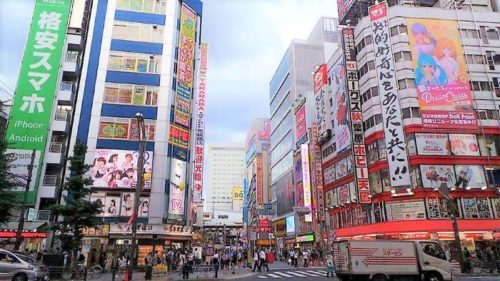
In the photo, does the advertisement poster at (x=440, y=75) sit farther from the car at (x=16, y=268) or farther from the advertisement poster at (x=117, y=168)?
the car at (x=16, y=268)

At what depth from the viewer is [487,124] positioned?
38969 millimetres

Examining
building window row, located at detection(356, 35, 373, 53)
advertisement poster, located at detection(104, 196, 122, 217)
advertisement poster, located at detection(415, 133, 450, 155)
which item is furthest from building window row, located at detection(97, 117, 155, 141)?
advertisement poster, located at detection(415, 133, 450, 155)

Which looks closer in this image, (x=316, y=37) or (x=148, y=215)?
(x=148, y=215)

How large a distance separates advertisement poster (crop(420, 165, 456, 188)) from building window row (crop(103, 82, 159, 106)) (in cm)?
2867

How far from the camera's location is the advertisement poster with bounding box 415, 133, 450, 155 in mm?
37031

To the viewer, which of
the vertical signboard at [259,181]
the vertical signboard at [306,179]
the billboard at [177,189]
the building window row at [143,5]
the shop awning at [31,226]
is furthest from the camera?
the vertical signboard at [259,181]

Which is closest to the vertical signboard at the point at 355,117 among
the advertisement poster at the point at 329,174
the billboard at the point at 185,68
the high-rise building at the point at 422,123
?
the high-rise building at the point at 422,123

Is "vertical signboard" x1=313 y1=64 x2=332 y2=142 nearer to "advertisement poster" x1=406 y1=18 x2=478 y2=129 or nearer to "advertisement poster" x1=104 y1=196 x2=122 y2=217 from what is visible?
"advertisement poster" x1=406 y1=18 x2=478 y2=129

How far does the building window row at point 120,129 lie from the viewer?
1487 inches

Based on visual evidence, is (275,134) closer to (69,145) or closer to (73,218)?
(69,145)

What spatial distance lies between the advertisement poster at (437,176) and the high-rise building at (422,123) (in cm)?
10

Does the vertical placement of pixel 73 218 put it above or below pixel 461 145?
below

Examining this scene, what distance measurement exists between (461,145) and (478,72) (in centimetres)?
931

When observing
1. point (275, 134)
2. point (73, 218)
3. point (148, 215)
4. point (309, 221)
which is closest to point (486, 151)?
point (309, 221)
